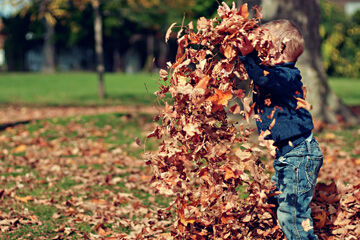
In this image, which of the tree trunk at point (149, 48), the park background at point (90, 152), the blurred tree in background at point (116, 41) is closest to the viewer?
the park background at point (90, 152)

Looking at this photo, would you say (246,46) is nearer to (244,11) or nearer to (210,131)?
(244,11)

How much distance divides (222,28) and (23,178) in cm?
386

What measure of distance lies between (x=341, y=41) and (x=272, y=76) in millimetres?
28834

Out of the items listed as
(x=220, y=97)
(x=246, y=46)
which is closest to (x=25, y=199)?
(x=220, y=97)

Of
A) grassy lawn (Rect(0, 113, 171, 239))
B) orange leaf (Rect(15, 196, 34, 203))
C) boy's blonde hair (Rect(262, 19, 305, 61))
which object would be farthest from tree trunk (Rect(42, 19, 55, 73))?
boy's blonde hair (Rect(262, 19, 305, 61))

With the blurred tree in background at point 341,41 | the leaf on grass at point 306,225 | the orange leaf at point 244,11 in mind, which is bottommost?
the blurred tree in background at point 341,41

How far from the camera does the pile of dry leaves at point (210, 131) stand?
2.90 meters

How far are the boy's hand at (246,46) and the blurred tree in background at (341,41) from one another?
27.8 meters

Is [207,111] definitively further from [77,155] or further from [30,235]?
[77,155]

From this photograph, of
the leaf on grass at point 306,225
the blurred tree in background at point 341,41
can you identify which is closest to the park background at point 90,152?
the leaf on grass at point 306,225

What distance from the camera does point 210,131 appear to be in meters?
3.00

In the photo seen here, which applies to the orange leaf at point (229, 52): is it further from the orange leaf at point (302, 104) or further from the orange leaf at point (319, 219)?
the orange leaf at point (319, 219)

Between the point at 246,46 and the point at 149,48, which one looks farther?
the point at 149,48

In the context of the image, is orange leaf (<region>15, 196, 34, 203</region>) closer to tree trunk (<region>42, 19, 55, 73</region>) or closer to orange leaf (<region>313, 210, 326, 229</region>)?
orange leaf (<region>313, 210, 326, 229</region>)
